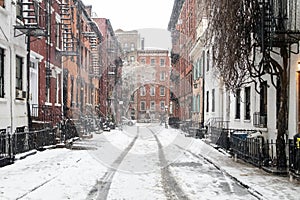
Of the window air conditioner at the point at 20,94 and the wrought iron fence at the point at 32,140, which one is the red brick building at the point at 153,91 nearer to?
the wrought iron fence at the point at 32,140

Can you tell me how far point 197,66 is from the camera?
31.4 m

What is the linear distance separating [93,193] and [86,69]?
26598mm

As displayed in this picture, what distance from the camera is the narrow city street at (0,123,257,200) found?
27.1 ft

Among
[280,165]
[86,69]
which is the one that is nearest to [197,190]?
[280,165]

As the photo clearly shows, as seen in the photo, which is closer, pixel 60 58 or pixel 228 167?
pixel 228 167

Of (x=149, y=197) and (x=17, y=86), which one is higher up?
(x=17, y=86)

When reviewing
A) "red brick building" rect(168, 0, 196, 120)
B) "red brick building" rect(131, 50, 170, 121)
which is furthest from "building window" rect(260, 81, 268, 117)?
"red brick building" rect(131, 50, 170, 121)

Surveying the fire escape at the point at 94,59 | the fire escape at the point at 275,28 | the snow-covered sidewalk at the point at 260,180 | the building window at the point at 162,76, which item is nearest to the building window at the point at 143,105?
the building window at the point at 162,76

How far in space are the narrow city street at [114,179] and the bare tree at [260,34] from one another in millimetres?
2665

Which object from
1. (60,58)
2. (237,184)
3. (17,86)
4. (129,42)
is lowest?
(237,184)

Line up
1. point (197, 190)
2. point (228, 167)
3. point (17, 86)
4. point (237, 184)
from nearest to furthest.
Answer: point (197, 190)
point (237, 184)
point (228, 167)
point (17, 86)

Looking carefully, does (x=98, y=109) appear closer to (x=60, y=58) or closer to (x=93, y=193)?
(x=60, y=58)

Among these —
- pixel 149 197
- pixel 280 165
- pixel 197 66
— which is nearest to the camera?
pixel 149 197

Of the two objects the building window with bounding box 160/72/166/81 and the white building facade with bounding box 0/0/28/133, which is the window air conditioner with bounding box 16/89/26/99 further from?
the building window with bounding box 160/72/166/81
